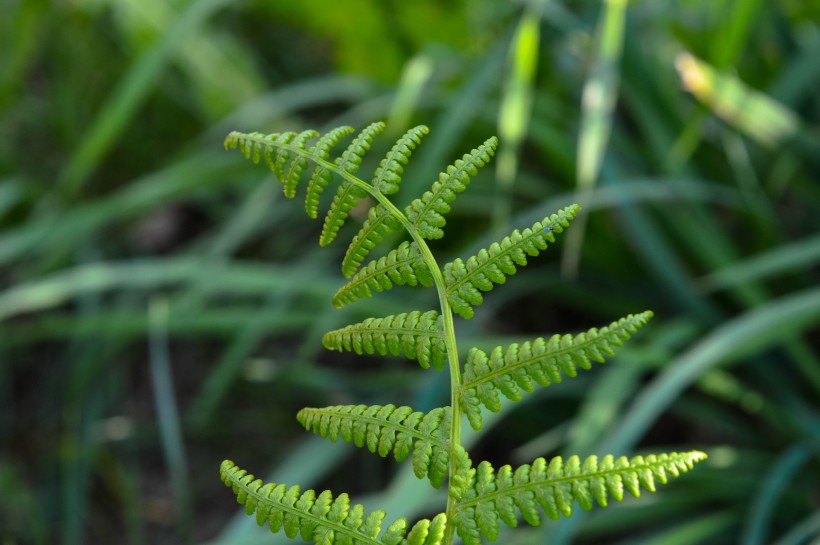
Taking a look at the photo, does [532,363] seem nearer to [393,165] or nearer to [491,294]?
[393,165]

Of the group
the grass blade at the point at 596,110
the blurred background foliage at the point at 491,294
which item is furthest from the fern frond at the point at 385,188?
the grass blade at the point at 596,110

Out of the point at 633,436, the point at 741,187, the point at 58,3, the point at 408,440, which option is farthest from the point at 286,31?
the point at 408,440

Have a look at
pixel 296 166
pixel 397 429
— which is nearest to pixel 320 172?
pixel 296 166

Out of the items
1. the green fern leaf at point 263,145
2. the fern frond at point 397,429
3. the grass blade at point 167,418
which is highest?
the grass blade at point 167,418

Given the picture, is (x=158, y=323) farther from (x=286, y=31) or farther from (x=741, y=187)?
(x=286, y=31)

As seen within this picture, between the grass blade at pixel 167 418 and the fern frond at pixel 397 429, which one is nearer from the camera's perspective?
the fern frond at pixel 397 429

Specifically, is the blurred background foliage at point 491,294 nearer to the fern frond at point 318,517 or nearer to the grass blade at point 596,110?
the grass blade at point 596,110

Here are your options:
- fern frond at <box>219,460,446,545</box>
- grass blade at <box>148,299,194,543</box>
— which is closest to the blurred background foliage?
grass blade at <box>148,299,194,543</box>

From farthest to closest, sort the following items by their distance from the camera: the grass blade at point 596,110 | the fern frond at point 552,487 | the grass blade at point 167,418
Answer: the grass blade at point 167,418 → the grass blade at point 596,110 → the fern frond at point 552,487
